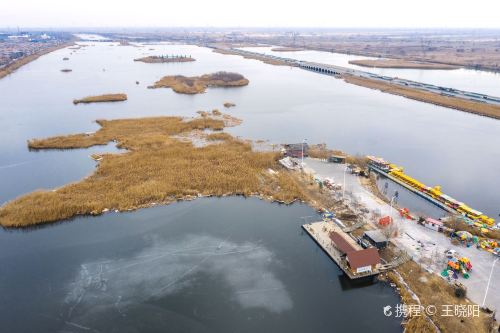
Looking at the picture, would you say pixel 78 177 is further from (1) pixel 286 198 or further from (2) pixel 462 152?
(2) pixel 462 152

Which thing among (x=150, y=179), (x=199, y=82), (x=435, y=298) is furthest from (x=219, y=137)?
(x=199, y=82)

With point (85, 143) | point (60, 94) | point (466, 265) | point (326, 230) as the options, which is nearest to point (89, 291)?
point (326, 230)

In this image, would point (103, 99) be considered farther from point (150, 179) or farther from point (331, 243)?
point (331, 243)

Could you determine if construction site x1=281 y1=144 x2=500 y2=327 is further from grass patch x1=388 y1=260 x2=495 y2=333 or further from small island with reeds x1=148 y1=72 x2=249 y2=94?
small island with reeds x1=148 y1=72 x2=249 y2=94

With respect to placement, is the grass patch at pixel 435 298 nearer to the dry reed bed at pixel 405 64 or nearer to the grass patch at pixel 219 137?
the grass patch at pixel 219 137

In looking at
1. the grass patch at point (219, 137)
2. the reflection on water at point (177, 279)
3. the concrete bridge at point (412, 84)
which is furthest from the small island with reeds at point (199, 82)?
the reflection on water at point (177, 279)
